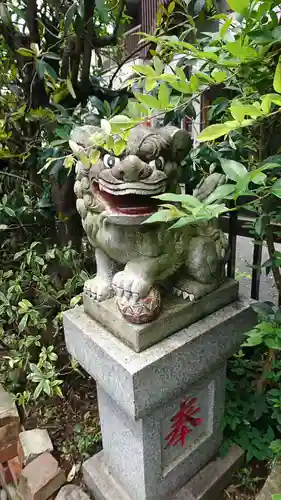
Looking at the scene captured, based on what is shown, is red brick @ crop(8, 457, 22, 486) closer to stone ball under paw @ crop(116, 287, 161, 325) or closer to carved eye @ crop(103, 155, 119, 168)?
stone ball under paw @ crop(116, 287, 161, 325)

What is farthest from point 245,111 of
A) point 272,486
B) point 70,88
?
point 272,486

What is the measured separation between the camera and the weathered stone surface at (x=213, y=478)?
1.63 m

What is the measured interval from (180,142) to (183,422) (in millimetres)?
1132

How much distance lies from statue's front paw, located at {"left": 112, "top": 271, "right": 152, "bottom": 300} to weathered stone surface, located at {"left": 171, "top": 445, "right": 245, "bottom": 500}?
1005 millimetres

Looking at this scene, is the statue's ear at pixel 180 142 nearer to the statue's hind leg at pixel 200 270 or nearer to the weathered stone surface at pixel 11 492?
the statue's hind leg at pixel 200 270

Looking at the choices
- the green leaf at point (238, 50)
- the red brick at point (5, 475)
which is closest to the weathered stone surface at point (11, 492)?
the red brick at point (5, 475)

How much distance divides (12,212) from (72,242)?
382 mm

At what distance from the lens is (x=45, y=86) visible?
6.57 feet

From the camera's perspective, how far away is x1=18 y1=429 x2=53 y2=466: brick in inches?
75.4

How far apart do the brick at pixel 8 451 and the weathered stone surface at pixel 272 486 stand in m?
1.34

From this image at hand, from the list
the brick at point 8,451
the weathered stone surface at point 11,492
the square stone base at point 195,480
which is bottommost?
the weathered stone surface at point 11,492

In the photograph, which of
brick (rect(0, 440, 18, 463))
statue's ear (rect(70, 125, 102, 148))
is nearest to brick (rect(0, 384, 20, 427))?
brick (rect(0, 440, 18, 463))

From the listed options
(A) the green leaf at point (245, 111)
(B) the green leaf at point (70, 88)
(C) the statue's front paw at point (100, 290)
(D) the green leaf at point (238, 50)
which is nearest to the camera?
(A) the green leaf at point (245, 111)

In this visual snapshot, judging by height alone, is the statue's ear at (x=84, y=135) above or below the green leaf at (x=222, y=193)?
above
